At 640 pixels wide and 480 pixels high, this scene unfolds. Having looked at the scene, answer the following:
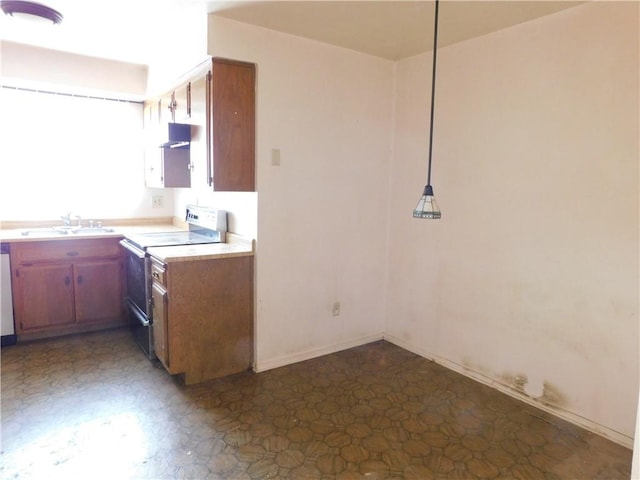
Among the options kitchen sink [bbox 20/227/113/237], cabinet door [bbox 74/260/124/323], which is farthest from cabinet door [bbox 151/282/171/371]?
kitchen sink [bbox 20/227/113/237]

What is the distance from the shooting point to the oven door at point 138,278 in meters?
2.96

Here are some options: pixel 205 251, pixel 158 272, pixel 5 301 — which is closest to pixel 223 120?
pixel 205 251

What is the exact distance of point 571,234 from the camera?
7.80 ft

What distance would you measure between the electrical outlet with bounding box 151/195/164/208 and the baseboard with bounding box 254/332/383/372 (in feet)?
7.36

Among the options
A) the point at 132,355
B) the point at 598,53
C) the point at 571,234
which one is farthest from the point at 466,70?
the point at 132,355

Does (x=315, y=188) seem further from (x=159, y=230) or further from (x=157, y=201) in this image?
(x=157, y=201)

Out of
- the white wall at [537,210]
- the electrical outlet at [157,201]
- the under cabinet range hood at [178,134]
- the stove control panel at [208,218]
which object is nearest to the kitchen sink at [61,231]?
the electrical outlet at [157,201]

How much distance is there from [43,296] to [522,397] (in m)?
3.63

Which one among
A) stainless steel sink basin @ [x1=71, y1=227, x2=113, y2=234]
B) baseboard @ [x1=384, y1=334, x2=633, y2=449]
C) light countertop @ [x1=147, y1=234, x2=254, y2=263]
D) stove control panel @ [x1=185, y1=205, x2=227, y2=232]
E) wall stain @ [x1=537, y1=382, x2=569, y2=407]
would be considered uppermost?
stove control panel @ [x1=185, y1=205, x2=227, y2=232]

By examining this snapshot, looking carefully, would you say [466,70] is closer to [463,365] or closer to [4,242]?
[463,365]

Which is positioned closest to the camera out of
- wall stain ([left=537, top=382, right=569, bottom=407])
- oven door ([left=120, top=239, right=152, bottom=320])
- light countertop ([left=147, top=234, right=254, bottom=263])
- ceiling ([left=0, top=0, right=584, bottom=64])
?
ceiling ([left=0, top=0, right=584, bottom=64])

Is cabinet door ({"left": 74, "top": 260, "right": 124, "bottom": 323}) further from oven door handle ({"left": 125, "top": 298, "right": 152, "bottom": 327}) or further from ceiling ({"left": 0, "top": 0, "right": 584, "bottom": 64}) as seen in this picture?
ceiling ({"left": 0, "top": 0, "right": 584, "bottom": 64})

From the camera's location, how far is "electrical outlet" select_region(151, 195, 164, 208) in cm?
438

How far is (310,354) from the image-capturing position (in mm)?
3242
